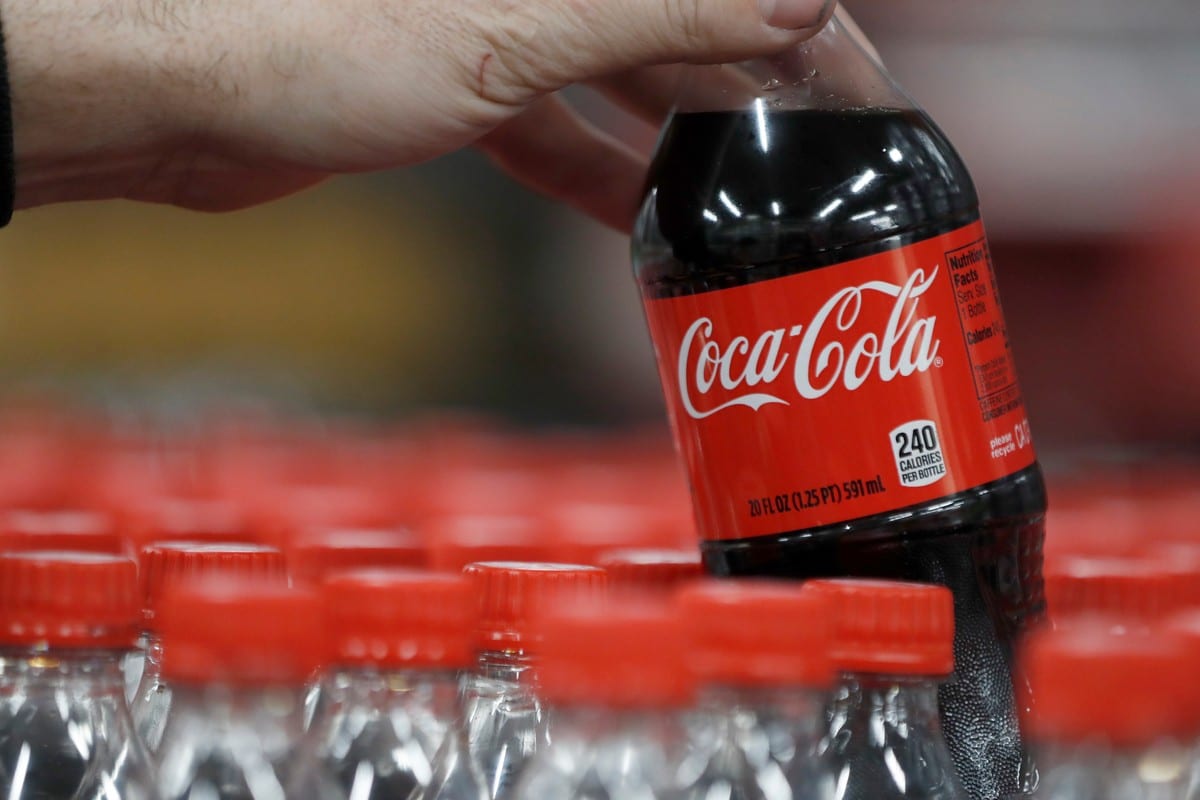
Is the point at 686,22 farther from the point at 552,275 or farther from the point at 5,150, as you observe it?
the point at 552,275

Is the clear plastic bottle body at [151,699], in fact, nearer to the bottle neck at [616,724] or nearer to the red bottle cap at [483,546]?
the red bottle cap at [483,546]

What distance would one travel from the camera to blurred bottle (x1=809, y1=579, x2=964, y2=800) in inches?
41.4

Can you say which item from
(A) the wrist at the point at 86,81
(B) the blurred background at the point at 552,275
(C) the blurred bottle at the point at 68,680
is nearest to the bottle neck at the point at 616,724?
(C) the blurred bottle at the point at 68,680

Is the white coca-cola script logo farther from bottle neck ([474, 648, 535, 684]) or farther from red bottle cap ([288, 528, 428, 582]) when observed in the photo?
red bottle cap ([288, 528, 428, 582])

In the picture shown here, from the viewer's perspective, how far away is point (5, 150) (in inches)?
55.9

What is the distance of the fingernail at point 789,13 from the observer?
134cm

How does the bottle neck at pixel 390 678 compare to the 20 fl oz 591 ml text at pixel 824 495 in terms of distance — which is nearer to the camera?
the bottle neck at pixel 390 678

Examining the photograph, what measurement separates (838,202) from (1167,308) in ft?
11.7

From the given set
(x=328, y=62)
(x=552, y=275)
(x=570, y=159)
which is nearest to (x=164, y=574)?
(x=328, y=62)

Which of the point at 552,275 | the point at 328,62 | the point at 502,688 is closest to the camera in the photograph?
the point at 502,688

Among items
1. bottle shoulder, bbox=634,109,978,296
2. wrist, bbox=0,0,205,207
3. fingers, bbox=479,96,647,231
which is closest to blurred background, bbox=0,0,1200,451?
fingers, bbox=479,96,647,231

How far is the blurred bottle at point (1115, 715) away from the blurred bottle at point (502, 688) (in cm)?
34

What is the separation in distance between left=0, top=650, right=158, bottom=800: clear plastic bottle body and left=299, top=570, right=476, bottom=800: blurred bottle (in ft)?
0.48

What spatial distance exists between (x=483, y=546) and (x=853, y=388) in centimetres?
45
